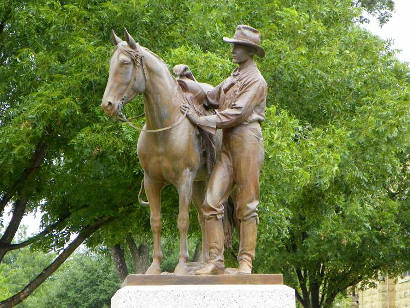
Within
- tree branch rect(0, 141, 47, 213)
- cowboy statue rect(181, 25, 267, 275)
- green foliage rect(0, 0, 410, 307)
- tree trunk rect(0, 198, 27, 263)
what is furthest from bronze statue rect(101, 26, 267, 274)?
tree trunk rect(0, 198, 27, 263)

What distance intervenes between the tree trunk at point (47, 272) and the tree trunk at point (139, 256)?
6.89 metres

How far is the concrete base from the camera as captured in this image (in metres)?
8.37

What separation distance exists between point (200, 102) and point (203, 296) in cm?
226

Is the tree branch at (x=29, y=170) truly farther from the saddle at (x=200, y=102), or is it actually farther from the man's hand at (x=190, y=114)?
the man's hand at (x=190, y=114)

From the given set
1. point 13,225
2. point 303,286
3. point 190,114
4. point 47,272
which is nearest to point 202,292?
point 190,114

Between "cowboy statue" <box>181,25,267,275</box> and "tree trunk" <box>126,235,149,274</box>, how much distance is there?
59.3ft

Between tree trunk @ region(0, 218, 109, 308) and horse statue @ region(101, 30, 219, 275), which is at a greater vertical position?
tree trunk @ region(0, 218, 109, 308)

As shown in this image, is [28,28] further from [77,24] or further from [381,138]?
[381,138]

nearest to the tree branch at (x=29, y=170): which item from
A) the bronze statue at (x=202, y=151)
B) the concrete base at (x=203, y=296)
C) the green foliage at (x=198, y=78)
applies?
the green foliage at (x=198, y=78)

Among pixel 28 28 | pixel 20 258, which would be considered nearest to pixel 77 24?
pixel 28 28

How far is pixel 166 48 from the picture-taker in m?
18.5

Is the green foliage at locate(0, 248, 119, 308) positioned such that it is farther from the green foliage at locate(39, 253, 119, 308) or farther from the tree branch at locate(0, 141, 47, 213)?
the tree branch at locate(0, 141, 47, 213)

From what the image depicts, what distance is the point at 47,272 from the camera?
19859 mm

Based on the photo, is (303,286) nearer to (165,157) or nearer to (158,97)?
(165,157)
